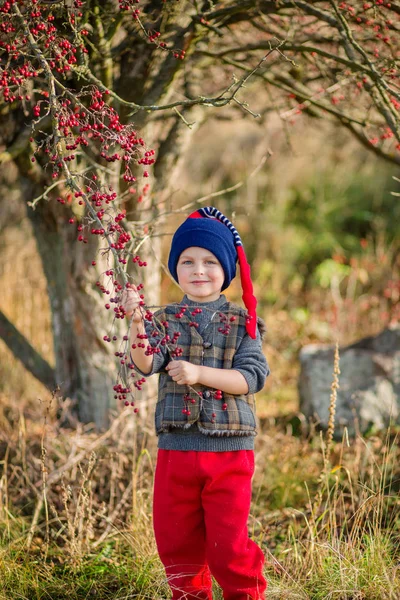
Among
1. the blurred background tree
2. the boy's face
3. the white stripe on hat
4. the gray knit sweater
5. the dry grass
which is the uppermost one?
the blurred background tree

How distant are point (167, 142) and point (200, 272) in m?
1.67

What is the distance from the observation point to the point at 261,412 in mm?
5117

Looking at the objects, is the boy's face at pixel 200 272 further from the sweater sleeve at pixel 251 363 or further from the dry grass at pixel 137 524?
the dry grass at pixel 137 524

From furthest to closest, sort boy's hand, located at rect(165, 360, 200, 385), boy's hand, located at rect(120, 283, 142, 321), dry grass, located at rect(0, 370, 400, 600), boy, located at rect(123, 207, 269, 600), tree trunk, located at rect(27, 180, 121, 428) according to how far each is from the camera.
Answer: tree trunk, located at rect(27, 180, 121, 428) → dry grass, located at rect(0, 370, 400, 600) → boy, located at rect(123, 207, 269, 600) → boy's hand, located at rect(165, 360, 200, 385) → boy's hand, located at rect(120, 283, 142, 321)

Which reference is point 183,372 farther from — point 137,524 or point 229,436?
point 137,524

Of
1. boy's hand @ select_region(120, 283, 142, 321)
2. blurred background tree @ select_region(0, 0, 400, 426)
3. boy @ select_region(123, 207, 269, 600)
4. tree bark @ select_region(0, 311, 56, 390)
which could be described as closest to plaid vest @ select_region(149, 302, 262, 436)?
boy @ select_region(123, 207, 269, 600)

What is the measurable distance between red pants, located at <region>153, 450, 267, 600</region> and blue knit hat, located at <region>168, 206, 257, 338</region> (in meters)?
0.49

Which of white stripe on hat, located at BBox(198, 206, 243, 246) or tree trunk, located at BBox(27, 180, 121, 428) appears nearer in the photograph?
white stripe on hat, located at BBox(198, 206, 243, 246)

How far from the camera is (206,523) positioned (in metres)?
2.34

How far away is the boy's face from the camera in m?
2.36

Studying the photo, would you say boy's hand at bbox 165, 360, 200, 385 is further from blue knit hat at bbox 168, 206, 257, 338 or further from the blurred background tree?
the blurred background tree

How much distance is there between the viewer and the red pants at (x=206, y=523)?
7.54 ft

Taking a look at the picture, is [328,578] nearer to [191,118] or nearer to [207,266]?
[207,266]

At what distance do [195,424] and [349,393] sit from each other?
7.80ft
